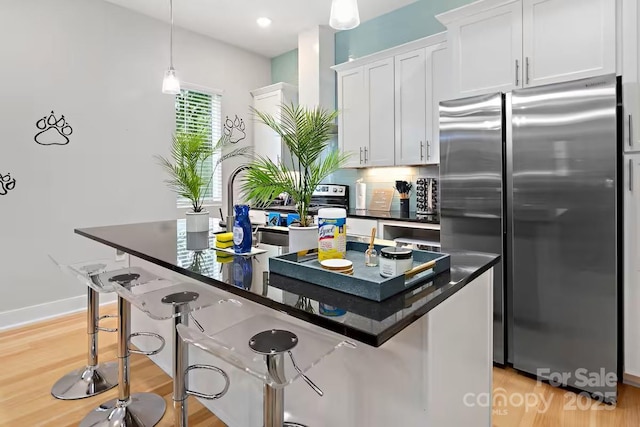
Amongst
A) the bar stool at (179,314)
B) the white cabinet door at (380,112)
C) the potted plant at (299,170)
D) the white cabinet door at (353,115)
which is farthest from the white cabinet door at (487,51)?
the bar stool at (179,314)

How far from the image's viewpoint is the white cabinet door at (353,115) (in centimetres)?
372

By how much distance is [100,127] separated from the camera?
3.60 meters

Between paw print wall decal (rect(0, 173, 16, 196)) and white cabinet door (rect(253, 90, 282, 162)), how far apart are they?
2.52 metres

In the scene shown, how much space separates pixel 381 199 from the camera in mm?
3865

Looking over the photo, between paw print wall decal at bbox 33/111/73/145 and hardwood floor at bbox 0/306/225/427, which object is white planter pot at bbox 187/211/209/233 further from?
paw print wall decal at bbox 33/111/73/145

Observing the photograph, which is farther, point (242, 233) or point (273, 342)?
point (242, 233)

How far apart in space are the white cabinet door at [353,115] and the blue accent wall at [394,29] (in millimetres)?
486

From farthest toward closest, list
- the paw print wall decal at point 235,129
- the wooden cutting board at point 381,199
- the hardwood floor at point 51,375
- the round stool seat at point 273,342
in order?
the paw print wall decal at point 235,129 < the wooden cutting board at point 381,199 < the hardwood floor at point 51,375 < the round stool seat at point 273,342

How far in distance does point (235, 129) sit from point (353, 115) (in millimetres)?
1809

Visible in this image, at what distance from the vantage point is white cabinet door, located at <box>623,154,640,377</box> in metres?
2.04

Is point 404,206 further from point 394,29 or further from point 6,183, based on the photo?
point 6,183

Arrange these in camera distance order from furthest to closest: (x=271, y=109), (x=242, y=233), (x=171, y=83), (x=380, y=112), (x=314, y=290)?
(x=271, y=109)
(x=380, y=112)
(x=171, y=83)
(x=242, y=233)
(x=314, y=290)

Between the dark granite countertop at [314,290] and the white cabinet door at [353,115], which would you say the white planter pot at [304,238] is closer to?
the dark granite countertop at [314,290]

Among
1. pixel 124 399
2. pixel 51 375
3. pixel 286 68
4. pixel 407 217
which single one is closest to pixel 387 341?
pixel 124 399
